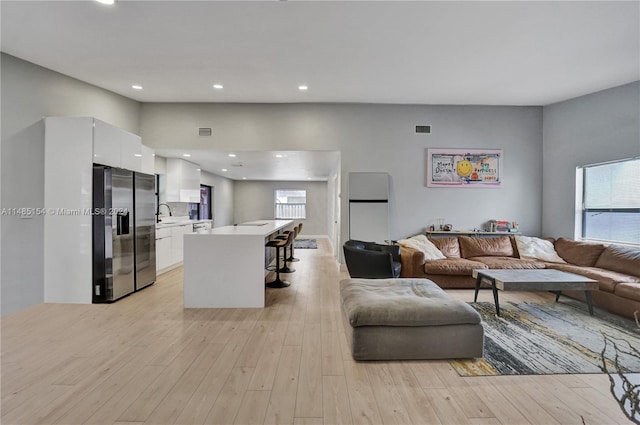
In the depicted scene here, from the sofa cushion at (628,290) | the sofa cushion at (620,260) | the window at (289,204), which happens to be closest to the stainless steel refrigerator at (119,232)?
the sofa cushion at (628,290)

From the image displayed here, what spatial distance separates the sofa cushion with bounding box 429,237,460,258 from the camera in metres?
5.27

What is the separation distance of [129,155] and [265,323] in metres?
3.23

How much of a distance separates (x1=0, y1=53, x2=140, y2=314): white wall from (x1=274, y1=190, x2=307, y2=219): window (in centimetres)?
874

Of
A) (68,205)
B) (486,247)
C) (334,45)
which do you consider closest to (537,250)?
(486,247)

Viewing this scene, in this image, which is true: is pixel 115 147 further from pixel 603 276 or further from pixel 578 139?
pixel 578 139

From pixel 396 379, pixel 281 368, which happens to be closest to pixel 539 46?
pixel 396 379

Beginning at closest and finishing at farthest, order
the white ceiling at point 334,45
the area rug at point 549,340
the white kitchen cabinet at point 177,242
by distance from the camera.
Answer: the area rug at point 549,340, the white ceiling at point 334,45, the white kitchen cabinet at point 177,242

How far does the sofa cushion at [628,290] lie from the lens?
11.3ft

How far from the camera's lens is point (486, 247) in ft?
17.3

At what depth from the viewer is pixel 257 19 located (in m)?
3.09

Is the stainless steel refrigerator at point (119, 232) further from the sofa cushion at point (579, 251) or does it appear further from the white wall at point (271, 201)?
the white wall at point (271, 201)

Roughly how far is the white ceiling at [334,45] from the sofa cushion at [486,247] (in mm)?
2422

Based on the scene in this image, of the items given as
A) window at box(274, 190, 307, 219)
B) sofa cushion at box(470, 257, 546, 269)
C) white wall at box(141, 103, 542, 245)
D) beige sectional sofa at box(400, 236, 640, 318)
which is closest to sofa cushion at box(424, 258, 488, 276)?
beige sectional sofa at box(400, 236, 640, 318)

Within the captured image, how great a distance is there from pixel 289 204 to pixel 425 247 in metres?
8.23
